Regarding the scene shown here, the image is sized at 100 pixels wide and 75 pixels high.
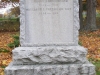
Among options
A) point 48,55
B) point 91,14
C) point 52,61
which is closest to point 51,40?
point 48,55

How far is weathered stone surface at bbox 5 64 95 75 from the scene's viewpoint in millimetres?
5738

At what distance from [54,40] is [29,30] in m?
0.60

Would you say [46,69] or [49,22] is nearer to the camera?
[46,69]

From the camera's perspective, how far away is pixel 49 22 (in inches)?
241

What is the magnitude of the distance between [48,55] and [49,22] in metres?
0.75

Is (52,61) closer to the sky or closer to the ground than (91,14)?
closer to the ground

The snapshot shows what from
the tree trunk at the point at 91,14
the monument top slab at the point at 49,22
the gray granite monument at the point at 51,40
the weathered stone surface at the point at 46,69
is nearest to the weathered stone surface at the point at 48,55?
the gray granite monument at the point at 51,40

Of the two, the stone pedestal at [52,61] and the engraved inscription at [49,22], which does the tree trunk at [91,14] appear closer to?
the engraved inscription at [49,22]

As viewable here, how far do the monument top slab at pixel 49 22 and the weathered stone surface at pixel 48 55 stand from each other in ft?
0.76

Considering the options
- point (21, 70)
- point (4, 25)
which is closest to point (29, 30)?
point (21, 70)

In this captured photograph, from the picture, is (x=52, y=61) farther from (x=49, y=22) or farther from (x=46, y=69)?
(x=49, y=22)

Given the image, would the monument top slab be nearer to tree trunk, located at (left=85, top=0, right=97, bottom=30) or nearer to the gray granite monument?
the gray granite monument

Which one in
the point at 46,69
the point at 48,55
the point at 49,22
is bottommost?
the point at 46,69

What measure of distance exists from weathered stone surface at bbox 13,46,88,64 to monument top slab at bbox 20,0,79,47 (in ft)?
0.76
